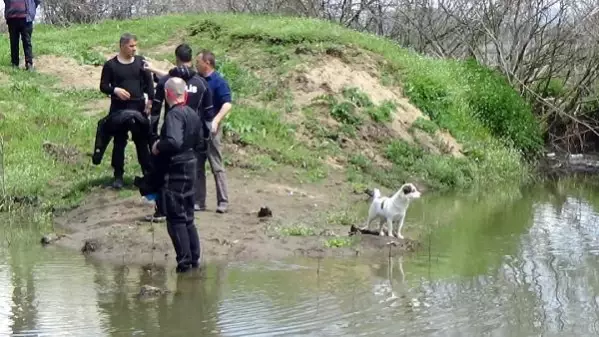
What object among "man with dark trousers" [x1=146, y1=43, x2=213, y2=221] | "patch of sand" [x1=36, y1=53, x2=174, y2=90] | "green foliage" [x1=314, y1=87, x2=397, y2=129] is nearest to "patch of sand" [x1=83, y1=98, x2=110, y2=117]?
"patch of sand" [x1=36, y1=53, x2=174, y2=90]

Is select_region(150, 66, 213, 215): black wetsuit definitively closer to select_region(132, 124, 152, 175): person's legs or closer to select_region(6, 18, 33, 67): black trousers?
select_region(132, 124, 152, 175): person's legs

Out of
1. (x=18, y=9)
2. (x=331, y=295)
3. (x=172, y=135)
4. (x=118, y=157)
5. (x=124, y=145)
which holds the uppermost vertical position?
(x=18, y=9)

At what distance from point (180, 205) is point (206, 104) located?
67.1 inches

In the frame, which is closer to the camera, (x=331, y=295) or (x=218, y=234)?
(x=331, y=295)

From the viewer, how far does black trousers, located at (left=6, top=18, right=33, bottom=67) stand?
16.9 meters

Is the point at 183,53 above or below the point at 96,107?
above

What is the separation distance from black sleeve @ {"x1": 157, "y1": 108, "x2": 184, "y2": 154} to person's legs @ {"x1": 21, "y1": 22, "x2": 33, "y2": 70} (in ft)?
29.7

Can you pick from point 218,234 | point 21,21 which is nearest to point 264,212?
point 218,234

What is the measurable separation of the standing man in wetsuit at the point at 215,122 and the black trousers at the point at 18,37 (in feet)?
23.3

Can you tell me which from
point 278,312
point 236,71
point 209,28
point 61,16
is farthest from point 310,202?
point 61,16

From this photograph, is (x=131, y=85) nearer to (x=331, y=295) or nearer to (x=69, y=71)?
(x=331, y=295)

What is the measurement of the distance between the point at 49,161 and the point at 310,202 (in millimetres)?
3576

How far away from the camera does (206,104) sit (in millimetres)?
10281

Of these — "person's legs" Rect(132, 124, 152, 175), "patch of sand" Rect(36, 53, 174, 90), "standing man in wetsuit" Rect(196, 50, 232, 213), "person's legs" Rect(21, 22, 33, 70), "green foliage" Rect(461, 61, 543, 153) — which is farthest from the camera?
"green foliage" Rect(461, 61, 543, 153)
